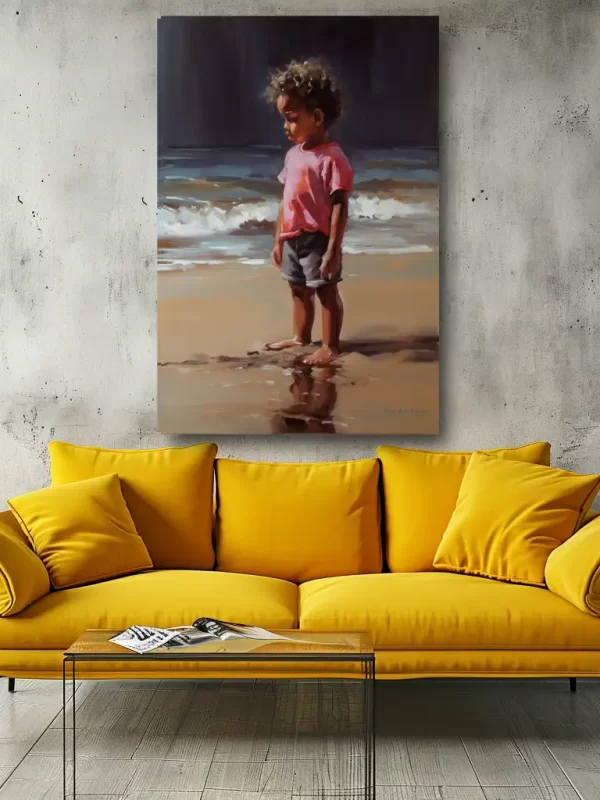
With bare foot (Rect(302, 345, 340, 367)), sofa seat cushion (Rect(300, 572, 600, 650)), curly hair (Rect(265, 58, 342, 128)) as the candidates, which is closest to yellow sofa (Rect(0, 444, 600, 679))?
sofa seat cushion (Rect(300, 572, 600, 650))

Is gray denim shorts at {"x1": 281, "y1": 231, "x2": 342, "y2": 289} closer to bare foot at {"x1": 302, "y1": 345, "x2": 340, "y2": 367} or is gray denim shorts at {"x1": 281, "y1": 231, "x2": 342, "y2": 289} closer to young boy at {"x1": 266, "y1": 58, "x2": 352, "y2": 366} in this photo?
young boy at {"x1": 266, "y1": 58, "x2": 352, "y2": 366}

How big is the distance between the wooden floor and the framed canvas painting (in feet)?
3.86

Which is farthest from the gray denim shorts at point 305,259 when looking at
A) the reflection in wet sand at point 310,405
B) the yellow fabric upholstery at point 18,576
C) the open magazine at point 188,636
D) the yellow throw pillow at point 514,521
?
the open magazine at point 188,636

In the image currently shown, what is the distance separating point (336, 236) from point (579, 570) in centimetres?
185

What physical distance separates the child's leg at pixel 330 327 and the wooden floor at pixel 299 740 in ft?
4.60

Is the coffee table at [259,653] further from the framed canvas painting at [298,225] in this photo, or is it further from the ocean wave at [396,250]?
the ocean wave at [396,250]

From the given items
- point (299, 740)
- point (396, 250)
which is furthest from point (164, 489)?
point (396, 250)

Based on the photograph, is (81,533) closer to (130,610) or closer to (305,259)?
(130,610)

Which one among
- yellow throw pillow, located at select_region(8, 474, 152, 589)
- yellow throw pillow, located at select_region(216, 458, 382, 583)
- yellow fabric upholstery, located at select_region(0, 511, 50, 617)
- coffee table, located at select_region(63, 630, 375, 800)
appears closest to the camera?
coffee table, located at select_region(63, 630, 375, 800)

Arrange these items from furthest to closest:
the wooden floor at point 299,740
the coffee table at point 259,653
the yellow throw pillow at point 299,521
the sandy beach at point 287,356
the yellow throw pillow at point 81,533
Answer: the sandy beach at point 287,356 < the yellow throw pillow at point 299,521 < the yellow throw pillow at point 81,533 < the wooden floor at point 299,740 < the coffee table at point 259,653

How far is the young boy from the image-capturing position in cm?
396

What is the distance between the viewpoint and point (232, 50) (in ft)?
13.0

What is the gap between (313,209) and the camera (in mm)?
3973

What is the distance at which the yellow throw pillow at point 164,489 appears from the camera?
138 inches
